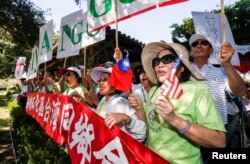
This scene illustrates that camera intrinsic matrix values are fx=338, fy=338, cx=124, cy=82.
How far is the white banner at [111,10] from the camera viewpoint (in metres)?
3.41

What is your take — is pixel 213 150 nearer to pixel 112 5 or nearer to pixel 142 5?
pixel 142 5

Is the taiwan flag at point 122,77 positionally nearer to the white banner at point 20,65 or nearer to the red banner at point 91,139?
the red banner at point 91,139

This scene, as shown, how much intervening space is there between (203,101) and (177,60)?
0.34 metres

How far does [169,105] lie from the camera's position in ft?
6.64

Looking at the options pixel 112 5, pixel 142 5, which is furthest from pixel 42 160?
pixel 142 5

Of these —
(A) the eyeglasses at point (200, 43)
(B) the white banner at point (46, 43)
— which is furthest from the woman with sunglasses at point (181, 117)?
(B) the white banner at point (46, 43)

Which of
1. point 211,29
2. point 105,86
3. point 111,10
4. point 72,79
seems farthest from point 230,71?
point 72,79

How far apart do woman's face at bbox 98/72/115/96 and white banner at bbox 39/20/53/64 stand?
3.74 m

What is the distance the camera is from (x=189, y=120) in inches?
89.0

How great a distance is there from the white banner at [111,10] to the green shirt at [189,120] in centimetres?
120

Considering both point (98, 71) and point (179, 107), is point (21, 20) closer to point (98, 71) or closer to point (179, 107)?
point (98, 71)

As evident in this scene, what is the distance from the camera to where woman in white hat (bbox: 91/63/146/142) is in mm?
2695

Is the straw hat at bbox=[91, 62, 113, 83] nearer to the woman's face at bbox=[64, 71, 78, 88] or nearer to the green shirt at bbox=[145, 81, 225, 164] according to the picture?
the green shirt at bbox=[145, 81, 225, 164]

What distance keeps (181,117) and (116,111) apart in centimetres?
104
